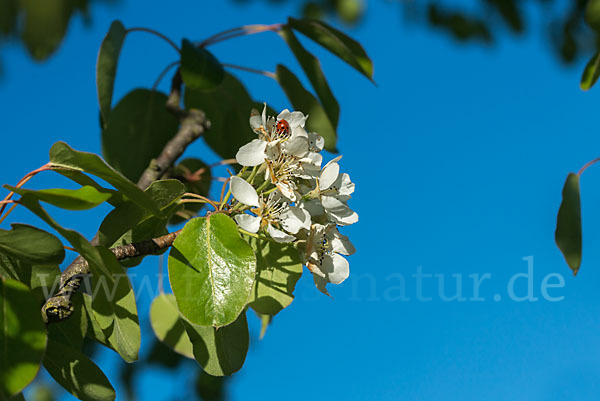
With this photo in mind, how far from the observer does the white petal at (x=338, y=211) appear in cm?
91

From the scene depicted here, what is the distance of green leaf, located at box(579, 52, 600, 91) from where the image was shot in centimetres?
125

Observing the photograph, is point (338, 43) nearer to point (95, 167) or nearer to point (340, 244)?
point (340, 244)

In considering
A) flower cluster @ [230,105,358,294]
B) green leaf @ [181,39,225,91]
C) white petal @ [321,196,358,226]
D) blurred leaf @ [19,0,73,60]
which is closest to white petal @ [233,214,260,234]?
flower cluster @ [230,105,358,294]

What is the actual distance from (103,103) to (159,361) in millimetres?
2076

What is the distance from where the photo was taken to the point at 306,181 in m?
0.95

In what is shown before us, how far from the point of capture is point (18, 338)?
2.37 ft

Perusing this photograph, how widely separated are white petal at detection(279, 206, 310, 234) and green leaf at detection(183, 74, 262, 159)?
0.62 meters

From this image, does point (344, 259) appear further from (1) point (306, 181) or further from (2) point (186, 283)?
(2) point (186, 283)

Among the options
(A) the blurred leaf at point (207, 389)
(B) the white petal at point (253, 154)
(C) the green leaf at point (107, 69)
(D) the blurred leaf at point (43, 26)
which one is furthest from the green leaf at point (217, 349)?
(A) the blurred leaf at point (207, 389)

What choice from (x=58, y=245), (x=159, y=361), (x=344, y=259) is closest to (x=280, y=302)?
(x=344, y=259)

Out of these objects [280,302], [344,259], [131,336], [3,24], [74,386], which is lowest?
[74,386]

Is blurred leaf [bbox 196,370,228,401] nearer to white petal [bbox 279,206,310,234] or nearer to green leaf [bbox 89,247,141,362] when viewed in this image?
green leaf [bbox 89,247,141,362]

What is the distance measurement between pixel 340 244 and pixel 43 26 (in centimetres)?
93

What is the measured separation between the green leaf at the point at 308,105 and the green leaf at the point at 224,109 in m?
0.10
